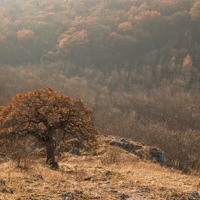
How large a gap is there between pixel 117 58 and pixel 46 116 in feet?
473

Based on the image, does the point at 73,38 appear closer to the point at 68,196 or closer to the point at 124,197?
the point at 124,197

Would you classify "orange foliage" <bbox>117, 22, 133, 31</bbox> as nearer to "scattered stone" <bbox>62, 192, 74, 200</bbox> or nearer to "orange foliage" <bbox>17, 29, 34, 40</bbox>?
"orange foliage" <bbox>17, 29, 34, 40</bbox>

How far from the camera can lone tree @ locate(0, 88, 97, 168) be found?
64.2 ft

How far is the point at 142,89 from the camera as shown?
14250 centimetres

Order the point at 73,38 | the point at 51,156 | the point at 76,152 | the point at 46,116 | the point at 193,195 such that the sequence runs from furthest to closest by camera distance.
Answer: the point at 73,38 < the point at 76,152 < the point at 51,156 < the point at 46,116 < the point at 193,195

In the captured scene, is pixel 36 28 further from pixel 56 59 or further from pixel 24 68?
pixel 24 68

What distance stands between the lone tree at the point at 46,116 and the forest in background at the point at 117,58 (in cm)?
7108

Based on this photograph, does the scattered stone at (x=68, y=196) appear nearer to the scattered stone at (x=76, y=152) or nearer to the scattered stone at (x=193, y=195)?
the scattered stone at (x=193, y=195)

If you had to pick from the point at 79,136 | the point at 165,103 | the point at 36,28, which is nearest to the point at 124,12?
the point at 36,28

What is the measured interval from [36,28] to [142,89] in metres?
71.9

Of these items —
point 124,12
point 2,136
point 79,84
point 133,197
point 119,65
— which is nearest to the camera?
point 133,197

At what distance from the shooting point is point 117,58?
162 metres

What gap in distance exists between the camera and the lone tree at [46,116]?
1956 cm

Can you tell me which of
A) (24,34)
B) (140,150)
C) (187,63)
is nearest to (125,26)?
(187,63)
